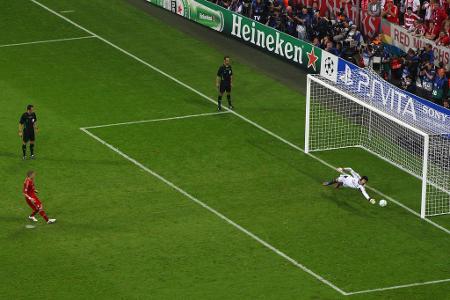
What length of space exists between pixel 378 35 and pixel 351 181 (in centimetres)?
1112

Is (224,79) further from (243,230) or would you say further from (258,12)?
(243,230)

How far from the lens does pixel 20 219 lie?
121 feet

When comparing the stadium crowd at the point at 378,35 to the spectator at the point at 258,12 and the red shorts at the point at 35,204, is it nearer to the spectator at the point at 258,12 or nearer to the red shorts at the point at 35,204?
the spectator at the point at 258,12

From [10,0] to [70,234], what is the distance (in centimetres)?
2599

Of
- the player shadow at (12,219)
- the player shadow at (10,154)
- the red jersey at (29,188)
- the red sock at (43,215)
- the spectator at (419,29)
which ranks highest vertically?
the spectator at (419,29)

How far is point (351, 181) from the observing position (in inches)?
1533

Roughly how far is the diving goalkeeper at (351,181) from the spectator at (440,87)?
5866 millimetres

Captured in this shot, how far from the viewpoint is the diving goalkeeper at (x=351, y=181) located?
3831 cm

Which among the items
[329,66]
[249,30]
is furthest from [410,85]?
[249,30]

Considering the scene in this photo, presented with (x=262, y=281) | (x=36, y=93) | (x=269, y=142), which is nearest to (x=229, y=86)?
(x=269, y=142)

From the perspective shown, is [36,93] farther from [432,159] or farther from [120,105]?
[432,159]

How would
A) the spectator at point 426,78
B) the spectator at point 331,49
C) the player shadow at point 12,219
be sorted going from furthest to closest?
the spectator at point 331,49, the spectator at point 426,78, the player shadow at point 12,219

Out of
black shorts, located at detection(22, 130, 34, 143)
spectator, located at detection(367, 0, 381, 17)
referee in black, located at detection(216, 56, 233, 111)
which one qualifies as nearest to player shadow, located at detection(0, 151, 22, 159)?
black shorts, located at detection(22, 130, 34, 143)

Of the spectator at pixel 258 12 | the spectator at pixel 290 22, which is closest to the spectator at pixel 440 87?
the spectator at pixel 290 22
